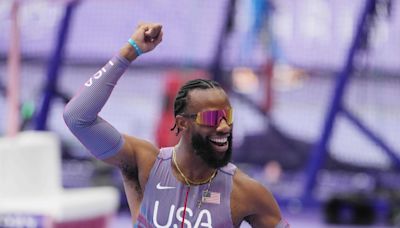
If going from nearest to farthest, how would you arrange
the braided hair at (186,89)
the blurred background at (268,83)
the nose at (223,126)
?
the nose at (223,126) → the braided hair at (186,89) → the blurred background at (268,83)

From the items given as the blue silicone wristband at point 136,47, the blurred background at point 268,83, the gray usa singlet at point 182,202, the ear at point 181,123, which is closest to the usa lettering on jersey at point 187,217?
the gray usa singlet at point 182,202

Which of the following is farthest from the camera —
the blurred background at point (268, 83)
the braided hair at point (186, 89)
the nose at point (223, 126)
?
the blurred background at point (268, 83)

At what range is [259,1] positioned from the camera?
1020cm

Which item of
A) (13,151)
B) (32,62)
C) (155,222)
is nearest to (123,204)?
(32,62)

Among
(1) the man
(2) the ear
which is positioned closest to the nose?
(1) the man

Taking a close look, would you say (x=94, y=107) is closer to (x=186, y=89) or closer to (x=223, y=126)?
(x=186, y=89)

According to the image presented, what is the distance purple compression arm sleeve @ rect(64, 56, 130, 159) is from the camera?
396cm

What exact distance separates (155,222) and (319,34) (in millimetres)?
6309

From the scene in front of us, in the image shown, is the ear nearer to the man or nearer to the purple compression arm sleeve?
the man

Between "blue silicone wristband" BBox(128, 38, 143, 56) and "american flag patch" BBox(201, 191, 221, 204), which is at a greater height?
"blue silicone wristband" BBox(128, 38, 143, 56)

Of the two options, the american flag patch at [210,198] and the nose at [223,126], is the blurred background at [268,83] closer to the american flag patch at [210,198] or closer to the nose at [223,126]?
the american flag patch at [210,198]

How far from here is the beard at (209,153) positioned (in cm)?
396

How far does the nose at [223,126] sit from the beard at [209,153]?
0.21ft

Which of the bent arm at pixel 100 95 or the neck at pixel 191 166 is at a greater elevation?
the bent arm at pixel 100 95
